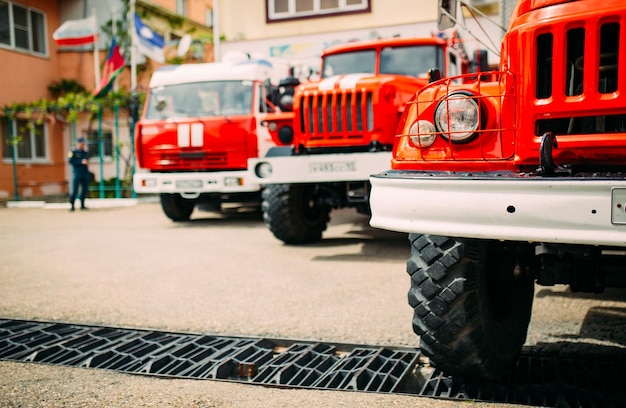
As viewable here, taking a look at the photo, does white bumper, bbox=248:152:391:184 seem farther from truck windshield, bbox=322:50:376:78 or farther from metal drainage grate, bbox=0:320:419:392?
metal drainage grate, bbox=0:320:419:392

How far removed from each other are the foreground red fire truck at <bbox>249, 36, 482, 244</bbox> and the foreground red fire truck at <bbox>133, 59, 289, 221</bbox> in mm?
2123

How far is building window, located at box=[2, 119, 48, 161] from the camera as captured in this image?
18922 mm

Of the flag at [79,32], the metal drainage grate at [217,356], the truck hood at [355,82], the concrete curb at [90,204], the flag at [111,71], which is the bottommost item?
the concrete curb at [90,204]

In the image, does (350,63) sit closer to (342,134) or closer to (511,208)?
(342,134)

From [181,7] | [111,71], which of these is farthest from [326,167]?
[181,7]

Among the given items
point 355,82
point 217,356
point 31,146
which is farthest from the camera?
point 31,146

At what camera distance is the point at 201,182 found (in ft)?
32.2

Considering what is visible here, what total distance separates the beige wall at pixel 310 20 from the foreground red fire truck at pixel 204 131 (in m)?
5.83

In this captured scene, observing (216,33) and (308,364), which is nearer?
(308,364)

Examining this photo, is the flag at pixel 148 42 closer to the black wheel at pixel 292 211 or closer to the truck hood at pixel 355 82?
the black wheel at pixel 292 211

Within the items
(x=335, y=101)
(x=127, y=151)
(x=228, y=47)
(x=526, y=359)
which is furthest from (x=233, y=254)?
(x=127, y=151)

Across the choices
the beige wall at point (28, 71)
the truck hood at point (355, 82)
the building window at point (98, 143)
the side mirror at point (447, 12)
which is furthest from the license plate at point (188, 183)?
the building window at point (98, 143)

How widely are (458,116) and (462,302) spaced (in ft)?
2.70

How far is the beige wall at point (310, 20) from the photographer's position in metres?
15.4
